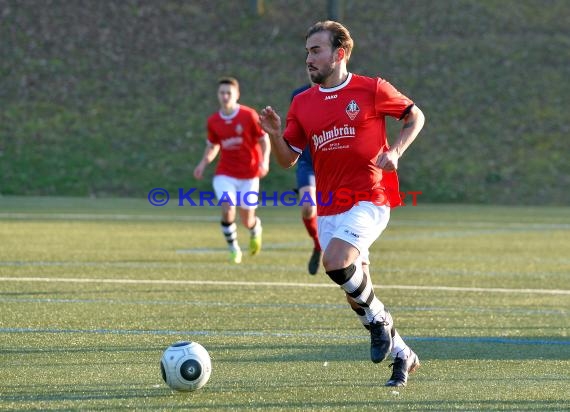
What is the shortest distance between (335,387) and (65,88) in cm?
2817

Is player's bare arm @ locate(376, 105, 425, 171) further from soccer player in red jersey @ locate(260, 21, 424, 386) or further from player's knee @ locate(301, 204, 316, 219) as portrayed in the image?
player's knee @ locate(301, 204, 316, 219)

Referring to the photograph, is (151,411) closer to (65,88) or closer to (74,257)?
(74,257)

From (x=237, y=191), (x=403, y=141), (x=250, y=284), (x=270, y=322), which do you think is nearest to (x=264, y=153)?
(x=237, y=191)

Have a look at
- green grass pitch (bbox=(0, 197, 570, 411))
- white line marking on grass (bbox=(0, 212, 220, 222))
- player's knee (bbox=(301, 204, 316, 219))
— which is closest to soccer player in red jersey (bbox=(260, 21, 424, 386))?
green grass pitch (bbox=(0, 197, 570, 411))

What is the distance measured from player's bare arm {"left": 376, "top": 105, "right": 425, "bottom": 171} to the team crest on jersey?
30 cm

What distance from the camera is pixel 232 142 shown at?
14.9 m

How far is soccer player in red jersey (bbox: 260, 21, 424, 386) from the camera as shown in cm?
675

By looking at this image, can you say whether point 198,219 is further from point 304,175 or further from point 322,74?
→ point 322,74

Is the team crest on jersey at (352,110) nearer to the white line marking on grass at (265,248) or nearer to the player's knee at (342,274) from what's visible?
the player's knee at (342,274)

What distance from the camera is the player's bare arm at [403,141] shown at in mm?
6512

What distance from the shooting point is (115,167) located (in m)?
30.0

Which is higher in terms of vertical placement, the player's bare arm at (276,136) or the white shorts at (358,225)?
the player's bare arm at (276,136)

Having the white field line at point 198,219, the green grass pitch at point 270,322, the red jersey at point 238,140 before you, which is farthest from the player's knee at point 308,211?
the white field line at point 198,219

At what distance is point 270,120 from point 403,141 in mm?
795
